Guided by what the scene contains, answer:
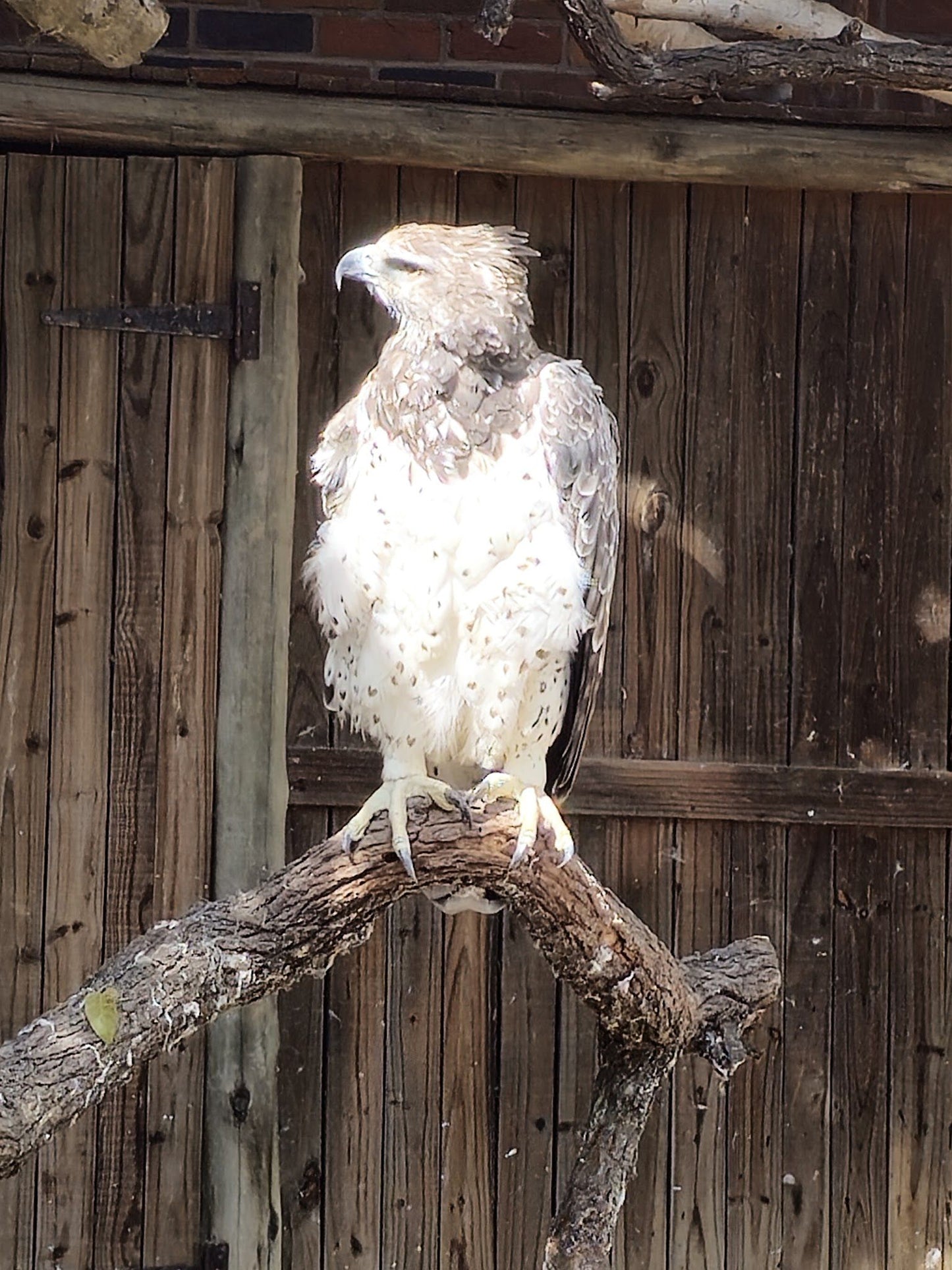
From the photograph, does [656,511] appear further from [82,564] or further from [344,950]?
[344,950]

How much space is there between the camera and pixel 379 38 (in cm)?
419

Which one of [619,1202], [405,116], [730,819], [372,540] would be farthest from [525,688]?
[405,116]

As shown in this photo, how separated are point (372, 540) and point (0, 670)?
1.34 metres

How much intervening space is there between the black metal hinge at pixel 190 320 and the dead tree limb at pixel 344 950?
157cm

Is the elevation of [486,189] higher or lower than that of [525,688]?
higher

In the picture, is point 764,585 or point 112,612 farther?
point 764,585

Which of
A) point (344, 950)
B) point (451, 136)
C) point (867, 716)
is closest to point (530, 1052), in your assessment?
point (867, 716)

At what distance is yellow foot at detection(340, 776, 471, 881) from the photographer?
2828mm

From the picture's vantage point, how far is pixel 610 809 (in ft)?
13.7

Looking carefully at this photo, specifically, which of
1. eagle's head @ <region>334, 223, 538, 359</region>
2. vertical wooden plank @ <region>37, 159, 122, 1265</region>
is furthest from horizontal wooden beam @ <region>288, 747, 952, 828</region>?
eagle's head @ <region>334, 223, 538, 359</region>

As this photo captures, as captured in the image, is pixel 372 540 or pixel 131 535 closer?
pixel 372 540

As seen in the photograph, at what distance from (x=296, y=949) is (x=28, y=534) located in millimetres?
1564

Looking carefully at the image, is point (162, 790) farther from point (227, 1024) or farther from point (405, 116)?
point (405, 116)

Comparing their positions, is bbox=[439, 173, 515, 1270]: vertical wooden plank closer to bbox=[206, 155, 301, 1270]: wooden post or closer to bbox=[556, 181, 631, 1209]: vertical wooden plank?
bbox=[556, 181, 631, 1209]: vertical wooden plank
